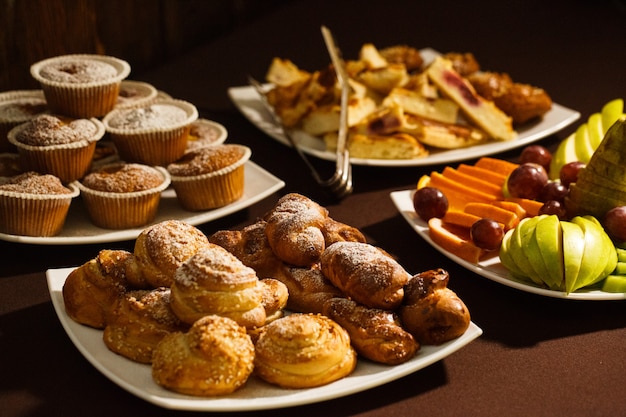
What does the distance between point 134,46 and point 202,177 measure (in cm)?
152

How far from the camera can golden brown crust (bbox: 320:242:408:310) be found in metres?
1.76

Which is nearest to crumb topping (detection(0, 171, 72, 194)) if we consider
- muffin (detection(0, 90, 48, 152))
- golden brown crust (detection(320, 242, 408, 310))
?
muffin (detection(0, 90, 48, 152))

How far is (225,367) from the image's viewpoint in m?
1.57

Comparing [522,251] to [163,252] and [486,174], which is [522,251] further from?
[163,252]

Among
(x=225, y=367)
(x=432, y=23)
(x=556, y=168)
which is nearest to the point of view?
(x=225, y=367)

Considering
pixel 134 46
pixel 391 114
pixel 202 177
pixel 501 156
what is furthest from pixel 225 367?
pixel 134 46

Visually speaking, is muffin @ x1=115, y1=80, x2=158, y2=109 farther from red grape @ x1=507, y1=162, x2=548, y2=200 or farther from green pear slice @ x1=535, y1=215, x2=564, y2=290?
green pear slice @ x1=535, y1=215, x2=564, y2=290

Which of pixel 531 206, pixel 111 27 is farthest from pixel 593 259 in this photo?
pixel 111 27

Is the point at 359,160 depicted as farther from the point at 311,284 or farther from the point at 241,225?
the point at 311,284

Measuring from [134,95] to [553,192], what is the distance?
134 centimetres

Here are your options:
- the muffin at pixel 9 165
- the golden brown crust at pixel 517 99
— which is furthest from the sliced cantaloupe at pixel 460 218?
the muffin at pixel 9 165

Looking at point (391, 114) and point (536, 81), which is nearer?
point (391, 114)

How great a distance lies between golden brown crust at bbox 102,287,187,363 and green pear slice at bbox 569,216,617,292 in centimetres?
93

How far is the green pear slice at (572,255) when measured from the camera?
6.53 ft
